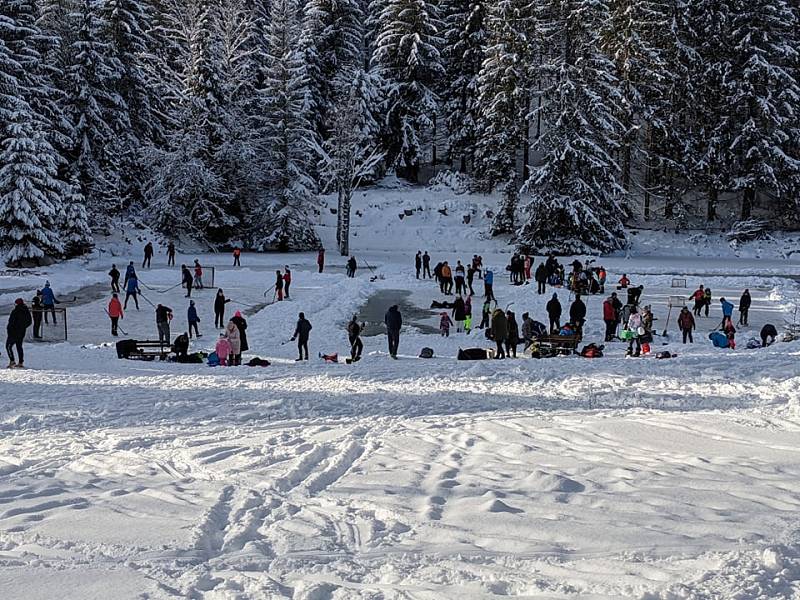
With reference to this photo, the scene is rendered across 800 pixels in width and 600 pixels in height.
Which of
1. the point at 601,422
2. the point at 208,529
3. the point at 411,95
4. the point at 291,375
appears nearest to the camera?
the point at 208,529

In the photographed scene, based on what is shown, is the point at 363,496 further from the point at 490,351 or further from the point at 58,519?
the point at 490,351

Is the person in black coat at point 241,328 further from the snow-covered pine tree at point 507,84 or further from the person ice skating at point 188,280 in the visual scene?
the snow-covered pine tree at point 507,84

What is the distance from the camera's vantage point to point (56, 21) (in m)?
41.2

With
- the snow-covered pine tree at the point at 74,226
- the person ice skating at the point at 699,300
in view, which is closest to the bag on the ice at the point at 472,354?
the person ice skating at the point at 699,300

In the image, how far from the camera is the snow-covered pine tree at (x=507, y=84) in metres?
41.2

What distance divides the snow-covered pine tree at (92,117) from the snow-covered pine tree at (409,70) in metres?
16.7

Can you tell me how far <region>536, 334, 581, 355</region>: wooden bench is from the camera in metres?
16.2

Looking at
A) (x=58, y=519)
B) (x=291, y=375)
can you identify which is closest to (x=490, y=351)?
(x=291, y=375)

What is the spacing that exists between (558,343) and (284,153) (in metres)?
28.3

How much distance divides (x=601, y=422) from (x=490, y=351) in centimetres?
705

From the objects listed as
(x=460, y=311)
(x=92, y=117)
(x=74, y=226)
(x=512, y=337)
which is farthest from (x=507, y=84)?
(x=512, y=337)

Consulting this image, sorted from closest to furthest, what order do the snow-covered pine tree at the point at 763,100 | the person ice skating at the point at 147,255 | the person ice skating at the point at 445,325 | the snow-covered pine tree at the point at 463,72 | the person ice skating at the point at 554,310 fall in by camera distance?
the person ice skating at the point at 445,325 < the person ice skating at the point at 554,310 < the person ice skating at the point at 147,255 < the snow-covered pine tree at the point at 763,100 < the snow-covered pine tree at the point at 463,72

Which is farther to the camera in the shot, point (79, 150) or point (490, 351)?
point (79, 150)

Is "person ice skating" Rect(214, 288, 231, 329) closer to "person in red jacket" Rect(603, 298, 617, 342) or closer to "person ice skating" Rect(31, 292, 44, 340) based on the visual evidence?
"person ice skating" Rect(31, 292, 44, 340)
